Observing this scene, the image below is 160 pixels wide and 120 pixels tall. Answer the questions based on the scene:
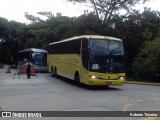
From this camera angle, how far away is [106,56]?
21156 millimetres

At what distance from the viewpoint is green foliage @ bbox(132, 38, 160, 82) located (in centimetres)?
3206

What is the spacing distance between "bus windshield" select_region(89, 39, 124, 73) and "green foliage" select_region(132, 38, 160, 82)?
10.7 metres

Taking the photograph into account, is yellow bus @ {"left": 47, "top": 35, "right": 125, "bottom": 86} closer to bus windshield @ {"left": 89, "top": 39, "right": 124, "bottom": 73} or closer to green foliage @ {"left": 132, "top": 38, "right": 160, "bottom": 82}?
bus windshield @ {"left": 89, "top": 39, "right": 124, "bottom": 73}

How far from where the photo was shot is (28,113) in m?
11.9

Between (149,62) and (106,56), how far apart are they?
1275 centimetres

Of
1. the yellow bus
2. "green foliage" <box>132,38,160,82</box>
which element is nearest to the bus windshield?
the yellow bus

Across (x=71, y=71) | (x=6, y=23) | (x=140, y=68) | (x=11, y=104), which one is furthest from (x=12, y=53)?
(x=11, y=104)

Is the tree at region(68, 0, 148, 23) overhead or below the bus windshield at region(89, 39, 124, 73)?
overhead

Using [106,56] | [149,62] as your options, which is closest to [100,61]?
[106,56]

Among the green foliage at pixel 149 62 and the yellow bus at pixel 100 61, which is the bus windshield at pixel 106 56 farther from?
the green foliage at pixel 149 62

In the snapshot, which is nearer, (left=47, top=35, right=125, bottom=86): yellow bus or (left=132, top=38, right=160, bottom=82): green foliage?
(left=47, top=35, right=125, bottom=86): yellow bus

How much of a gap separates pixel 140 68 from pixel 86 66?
14429 mm

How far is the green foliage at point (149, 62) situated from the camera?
32.1 metres

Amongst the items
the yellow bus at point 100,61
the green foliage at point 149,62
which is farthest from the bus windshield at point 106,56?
the green foliage at point 149,62
